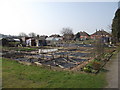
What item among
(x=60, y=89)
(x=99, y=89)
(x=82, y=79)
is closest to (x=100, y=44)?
(x=82, y=79)

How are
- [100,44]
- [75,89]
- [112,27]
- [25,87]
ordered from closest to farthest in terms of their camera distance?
[75,89]
[25,87]
[100,44]
[112,27]

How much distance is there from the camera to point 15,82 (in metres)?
6.88

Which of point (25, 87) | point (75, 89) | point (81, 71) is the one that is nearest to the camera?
point (75, 89)

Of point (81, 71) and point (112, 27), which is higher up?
point (112, 27)

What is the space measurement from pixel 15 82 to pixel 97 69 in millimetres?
5910

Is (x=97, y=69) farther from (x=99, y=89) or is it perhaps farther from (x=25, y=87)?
(x=25, y=87)

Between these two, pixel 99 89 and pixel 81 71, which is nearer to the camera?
pixel 99 89

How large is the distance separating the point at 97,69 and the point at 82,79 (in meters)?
2.50

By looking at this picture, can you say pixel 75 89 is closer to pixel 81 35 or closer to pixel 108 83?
pixel 108 83

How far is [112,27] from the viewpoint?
33.4 meters

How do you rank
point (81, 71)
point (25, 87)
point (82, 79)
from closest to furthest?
point (25, 87)
point (82, 79)
point (81, 71)

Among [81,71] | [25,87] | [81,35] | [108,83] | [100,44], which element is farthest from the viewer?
[81,35]

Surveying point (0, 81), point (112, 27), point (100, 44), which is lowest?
point (0, 81)

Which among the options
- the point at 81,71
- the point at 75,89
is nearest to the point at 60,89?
the point at 75,89
